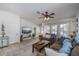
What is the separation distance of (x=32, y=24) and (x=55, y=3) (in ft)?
2.14

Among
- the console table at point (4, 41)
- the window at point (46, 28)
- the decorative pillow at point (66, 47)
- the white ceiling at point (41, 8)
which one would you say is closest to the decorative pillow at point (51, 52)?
the decorative pillow at point (66, 47)

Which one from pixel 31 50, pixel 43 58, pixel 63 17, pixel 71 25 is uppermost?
pixel 63 17

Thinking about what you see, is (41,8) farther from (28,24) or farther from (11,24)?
(11,24)

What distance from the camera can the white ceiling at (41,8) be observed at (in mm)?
2045

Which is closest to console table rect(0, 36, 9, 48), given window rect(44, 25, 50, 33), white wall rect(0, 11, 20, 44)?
white wall rect(0, 11, 20, 44)

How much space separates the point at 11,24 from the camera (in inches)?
82.4

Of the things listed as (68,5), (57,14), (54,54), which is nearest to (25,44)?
(54,54)

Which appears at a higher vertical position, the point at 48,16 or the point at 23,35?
the point at 48,16

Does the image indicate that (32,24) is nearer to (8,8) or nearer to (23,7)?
(23,7)

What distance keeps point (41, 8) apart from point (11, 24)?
0.71 m

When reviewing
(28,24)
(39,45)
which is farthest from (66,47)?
(28,24)

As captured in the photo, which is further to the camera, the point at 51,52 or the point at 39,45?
the point at 39,45

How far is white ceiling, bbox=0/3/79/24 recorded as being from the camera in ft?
6.71

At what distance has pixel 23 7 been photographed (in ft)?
6.81
